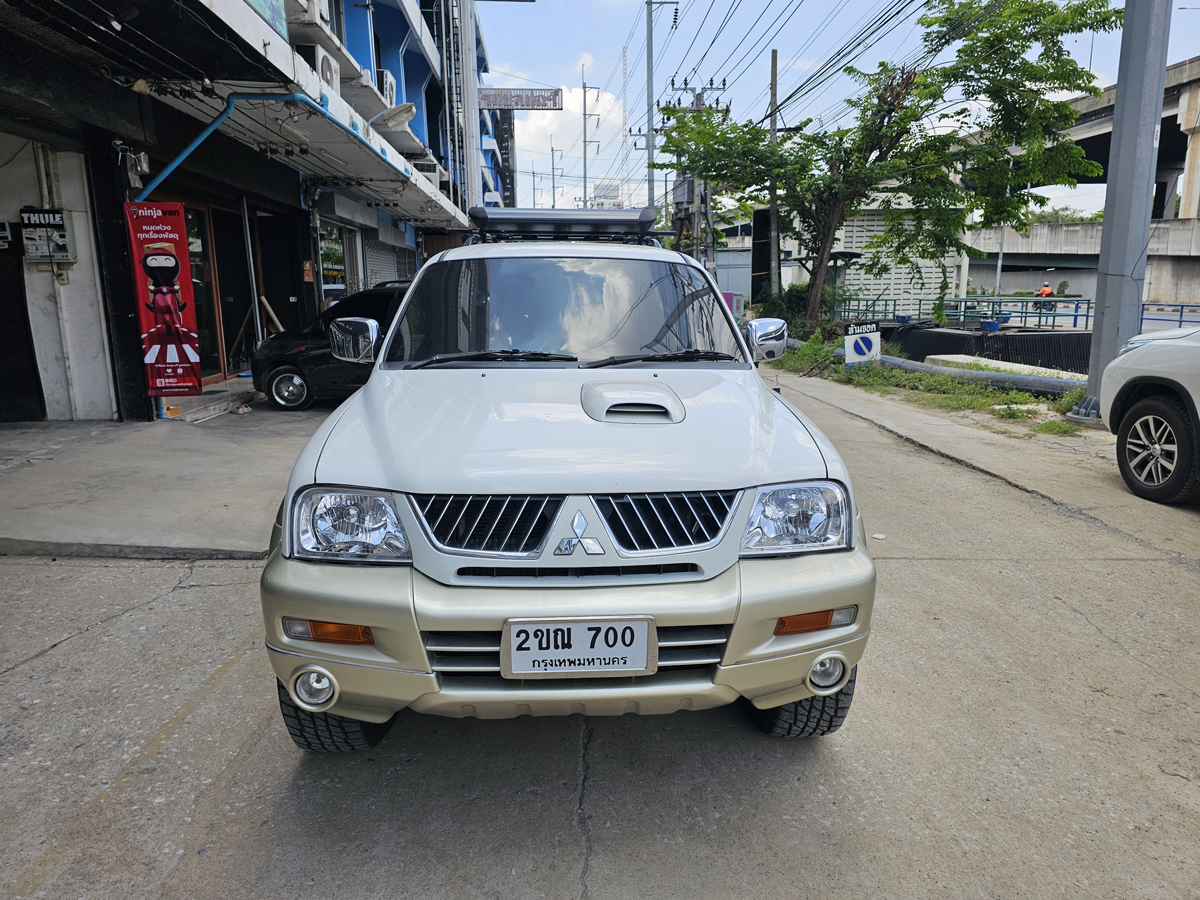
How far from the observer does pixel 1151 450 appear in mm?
5996

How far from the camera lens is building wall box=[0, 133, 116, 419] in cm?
789

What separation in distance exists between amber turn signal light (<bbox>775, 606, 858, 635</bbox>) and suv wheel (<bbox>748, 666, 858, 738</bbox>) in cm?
38

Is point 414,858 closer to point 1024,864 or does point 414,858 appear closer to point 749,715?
point 749,715

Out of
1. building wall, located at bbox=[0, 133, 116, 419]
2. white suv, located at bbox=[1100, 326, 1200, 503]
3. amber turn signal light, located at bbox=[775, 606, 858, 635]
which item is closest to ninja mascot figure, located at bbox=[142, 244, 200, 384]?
building wall, located at bbox=[0, 133, 116, 419]

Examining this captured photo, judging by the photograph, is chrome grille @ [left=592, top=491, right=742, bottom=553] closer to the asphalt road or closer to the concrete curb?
the asphalt road

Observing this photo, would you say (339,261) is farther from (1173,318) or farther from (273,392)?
(1173,318)

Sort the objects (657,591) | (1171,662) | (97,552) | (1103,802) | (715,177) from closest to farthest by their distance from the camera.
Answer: (657,591) < (1103,802) < (1171,662) < (97,552) < (715,177)

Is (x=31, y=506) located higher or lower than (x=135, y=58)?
lower

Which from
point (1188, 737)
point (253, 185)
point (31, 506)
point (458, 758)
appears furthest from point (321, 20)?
point (1188, 737)

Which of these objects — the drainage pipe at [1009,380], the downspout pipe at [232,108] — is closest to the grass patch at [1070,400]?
the drainage pipe at [1009,380]

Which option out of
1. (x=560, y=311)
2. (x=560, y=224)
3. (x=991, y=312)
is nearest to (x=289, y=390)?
(x=560, y=224)

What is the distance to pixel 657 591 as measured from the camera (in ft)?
7.23

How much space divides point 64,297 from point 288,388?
2717 millimetres

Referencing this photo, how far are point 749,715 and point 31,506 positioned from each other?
499 cm
